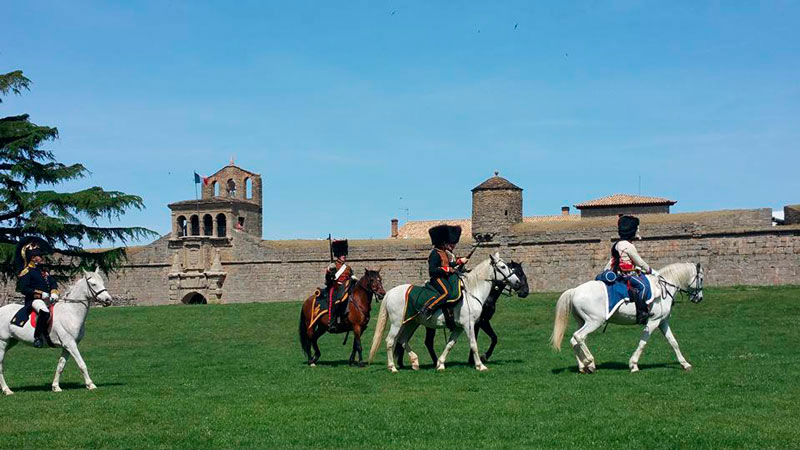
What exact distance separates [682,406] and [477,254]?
32081 millimetres

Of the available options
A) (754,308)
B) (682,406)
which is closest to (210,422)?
(682,406)

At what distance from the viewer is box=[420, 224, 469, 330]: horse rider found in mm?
16688

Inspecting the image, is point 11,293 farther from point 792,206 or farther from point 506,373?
point 506,373

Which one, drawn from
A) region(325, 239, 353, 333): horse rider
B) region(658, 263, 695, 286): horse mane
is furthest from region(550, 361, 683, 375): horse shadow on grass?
region(325, 239, 353, 333): horse rider

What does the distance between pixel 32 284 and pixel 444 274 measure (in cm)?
636

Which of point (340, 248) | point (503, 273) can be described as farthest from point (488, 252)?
→ point (503, 273)

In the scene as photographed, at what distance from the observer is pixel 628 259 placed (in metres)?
16.0

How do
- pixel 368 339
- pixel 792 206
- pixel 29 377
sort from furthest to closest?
pixel 792 206 < pixel 368 339 < pixel 29 377

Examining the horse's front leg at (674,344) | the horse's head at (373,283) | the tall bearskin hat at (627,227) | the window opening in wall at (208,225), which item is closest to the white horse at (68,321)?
the horse's head at (373,283)

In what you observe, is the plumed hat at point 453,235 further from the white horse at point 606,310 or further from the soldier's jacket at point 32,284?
the soldier's jacket at point 32,284

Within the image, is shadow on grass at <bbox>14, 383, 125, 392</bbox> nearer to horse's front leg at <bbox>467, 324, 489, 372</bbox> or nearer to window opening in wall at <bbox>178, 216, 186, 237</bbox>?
horse's front leg at <bbox>467, 324, 489, 372</bbox>

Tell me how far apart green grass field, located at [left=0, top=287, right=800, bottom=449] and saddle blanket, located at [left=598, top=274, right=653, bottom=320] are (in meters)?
0.97

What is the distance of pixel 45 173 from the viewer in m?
31.3

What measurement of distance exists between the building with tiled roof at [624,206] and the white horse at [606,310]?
111ft
